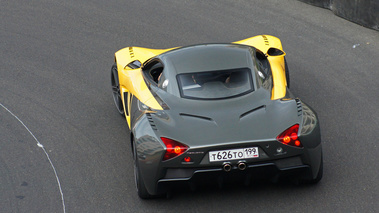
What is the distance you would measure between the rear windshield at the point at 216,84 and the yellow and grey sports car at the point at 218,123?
1cm

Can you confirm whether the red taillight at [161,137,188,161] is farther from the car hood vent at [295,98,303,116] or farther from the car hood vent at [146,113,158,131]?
the car hood vent at [295,98,303,116]

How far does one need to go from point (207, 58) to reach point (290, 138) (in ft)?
5.41

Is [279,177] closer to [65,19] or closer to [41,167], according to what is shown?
[41,167]

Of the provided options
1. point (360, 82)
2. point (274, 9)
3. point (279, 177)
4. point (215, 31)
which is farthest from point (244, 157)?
point (274, 9)

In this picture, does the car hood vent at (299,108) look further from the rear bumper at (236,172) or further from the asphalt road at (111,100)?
the asphalt road at (111,100)

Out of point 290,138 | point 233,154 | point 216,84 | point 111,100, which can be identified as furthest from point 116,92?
point 290,138

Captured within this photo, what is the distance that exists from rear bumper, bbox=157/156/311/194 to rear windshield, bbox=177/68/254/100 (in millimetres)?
1035

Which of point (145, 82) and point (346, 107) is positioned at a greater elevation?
point (145, 82)

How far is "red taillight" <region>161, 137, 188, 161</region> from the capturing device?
23.0ft

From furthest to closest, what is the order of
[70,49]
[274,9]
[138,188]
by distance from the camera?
[274,9] < [70,49] < [138,188]

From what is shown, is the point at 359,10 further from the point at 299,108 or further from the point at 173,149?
the point at 173,149

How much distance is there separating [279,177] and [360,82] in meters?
3.80

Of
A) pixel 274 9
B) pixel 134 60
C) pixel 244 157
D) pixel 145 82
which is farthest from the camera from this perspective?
pixel 274 9

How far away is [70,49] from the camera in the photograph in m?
12.6
